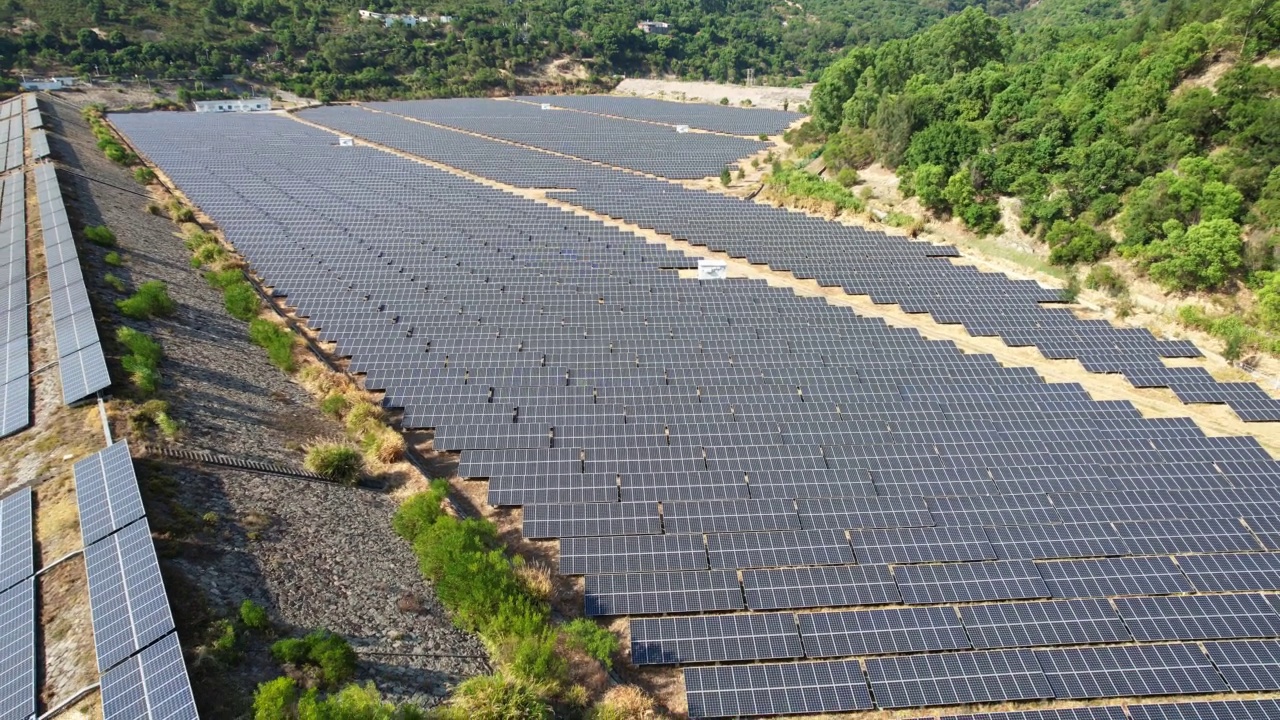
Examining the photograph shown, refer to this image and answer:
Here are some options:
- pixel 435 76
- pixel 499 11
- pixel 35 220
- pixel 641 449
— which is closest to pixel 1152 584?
pixel 641 449

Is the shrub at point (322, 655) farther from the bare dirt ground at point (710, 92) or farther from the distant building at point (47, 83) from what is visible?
the distant building at point (47, 83)

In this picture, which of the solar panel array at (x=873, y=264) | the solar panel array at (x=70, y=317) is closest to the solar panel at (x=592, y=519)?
the solar panel array at (x=70, y=317)

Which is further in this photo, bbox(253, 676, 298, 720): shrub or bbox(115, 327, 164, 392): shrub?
bbox(115, 327, 164, 392): shrub

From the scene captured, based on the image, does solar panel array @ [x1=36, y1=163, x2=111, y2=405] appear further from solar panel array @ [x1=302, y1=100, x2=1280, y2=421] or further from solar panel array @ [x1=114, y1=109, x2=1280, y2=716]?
solar panel array @ [x1=302, y1=100, x2=1280, y2=421]

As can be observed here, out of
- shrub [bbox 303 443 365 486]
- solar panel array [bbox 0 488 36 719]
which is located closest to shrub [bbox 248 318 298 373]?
shrub [bbox 303 443 365 486]

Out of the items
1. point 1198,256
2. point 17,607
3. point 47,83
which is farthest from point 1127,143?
point 47,83

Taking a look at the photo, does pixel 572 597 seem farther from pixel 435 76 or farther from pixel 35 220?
pixel 435 76
